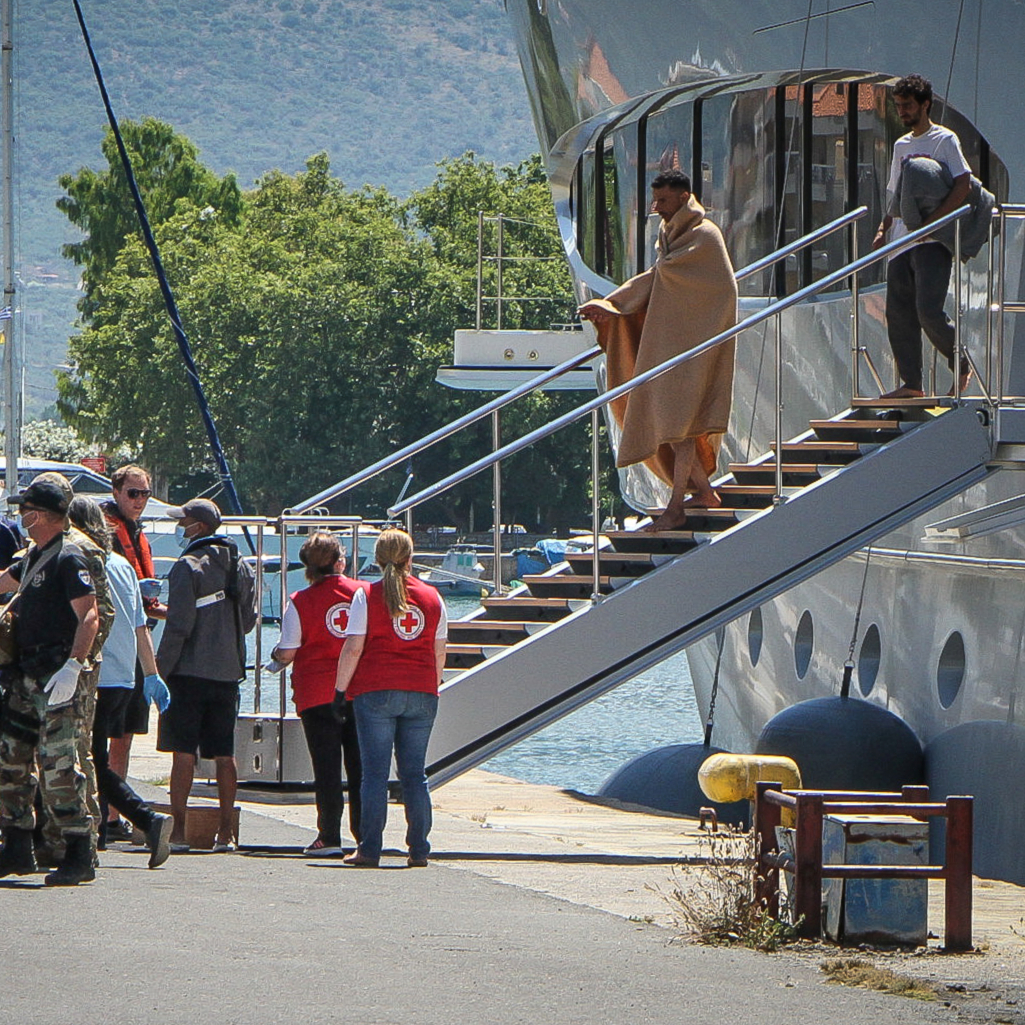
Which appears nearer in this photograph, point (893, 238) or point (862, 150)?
point (893, 238)

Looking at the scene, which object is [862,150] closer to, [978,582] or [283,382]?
[978,582]

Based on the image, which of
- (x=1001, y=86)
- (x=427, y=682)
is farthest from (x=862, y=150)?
(x=427, y=682)

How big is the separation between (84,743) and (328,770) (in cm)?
155

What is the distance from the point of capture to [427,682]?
8625 millimetres

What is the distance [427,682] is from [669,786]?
6079 mm

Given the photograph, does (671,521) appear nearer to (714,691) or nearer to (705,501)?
(705,501)

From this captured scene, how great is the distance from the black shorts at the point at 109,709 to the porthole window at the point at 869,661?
5638 mm

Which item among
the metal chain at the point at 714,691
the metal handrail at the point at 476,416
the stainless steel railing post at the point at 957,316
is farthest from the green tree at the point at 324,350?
the stainless steel railing post at the point at 957,316

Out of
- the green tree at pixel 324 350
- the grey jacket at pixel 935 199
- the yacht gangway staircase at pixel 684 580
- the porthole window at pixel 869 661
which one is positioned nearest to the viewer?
the yacht gangway staircase at pixel 684 580

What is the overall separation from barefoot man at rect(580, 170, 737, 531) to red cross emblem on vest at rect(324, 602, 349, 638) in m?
1.74

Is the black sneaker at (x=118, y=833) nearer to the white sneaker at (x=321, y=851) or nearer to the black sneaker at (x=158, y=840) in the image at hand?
the white sneaker at (x=321, y=851)

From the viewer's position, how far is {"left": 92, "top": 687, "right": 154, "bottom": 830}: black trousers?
8289mm

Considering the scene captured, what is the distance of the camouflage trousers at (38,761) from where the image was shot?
7594mm

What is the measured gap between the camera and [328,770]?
29.7ft
